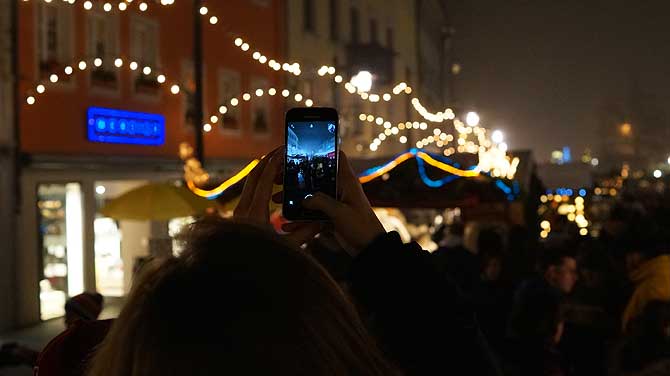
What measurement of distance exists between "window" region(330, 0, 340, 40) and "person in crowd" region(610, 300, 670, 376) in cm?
2374

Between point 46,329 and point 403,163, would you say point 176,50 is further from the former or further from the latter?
point 403,163

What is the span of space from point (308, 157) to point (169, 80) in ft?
54.3

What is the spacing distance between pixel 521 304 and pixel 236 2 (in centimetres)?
1761

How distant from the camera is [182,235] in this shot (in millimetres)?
1266

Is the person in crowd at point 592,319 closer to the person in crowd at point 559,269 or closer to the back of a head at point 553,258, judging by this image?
the person in crowd at point 559,269

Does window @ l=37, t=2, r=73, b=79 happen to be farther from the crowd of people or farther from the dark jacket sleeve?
the dark jacket sleeve

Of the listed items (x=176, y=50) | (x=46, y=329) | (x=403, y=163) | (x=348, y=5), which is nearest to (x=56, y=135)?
(x=46, y=329)

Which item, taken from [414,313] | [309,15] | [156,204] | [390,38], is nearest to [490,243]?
[156,204]

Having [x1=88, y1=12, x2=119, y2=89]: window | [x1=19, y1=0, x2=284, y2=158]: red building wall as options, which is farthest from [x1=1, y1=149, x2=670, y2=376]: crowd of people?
[x1=88, y1=12, x2=119, y2=89]: window

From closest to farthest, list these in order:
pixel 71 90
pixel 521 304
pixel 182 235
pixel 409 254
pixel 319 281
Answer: pixel 319 281
pixel 182 235
pixel 409 254
pixel 521 304
pixel 71 90

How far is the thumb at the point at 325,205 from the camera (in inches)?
65.8

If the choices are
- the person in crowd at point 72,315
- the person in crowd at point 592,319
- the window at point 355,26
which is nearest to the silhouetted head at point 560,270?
the person in crowd at point 592,319

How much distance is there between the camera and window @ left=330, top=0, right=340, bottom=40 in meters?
28.4

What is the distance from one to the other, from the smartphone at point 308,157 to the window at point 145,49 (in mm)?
15727
